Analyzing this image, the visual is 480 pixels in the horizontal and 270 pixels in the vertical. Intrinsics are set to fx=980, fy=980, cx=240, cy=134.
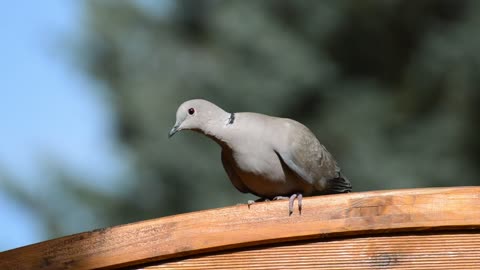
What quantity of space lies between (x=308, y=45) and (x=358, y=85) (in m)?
0.67

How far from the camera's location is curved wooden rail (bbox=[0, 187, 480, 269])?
2016mm

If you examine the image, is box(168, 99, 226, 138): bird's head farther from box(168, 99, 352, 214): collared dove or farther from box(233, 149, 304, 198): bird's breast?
box(233, 149, 304, 198): bird's breast

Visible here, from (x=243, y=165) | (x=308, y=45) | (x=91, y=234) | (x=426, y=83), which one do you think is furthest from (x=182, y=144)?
(x=91, y=234)

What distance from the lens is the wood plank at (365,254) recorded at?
6.56ft

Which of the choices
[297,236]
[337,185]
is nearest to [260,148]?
[337,185]

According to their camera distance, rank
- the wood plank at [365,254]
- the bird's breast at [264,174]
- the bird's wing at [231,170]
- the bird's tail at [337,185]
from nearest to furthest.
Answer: the wood plank at [365,254] < the bird's breast at [264,174] < the bird's wing at [231,170] < the bird's tail at [337,185]

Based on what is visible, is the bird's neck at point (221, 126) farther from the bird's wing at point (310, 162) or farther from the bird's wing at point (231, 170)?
the bird's wing at point (310, 162)

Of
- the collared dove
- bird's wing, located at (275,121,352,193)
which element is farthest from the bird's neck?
bird's wing, located at (275,121,352,193)

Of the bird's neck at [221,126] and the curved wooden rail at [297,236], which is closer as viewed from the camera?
the curved wooden rail at [297,236]

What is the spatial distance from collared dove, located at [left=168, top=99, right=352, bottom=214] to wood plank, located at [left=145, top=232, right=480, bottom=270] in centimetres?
142

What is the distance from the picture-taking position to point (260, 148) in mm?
3545

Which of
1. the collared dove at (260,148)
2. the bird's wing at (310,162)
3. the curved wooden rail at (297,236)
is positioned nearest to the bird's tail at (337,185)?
the bird's wing at (310,162)

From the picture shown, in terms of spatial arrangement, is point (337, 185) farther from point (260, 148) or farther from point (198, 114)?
point (198, 114)

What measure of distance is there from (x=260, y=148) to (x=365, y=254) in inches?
60.1
